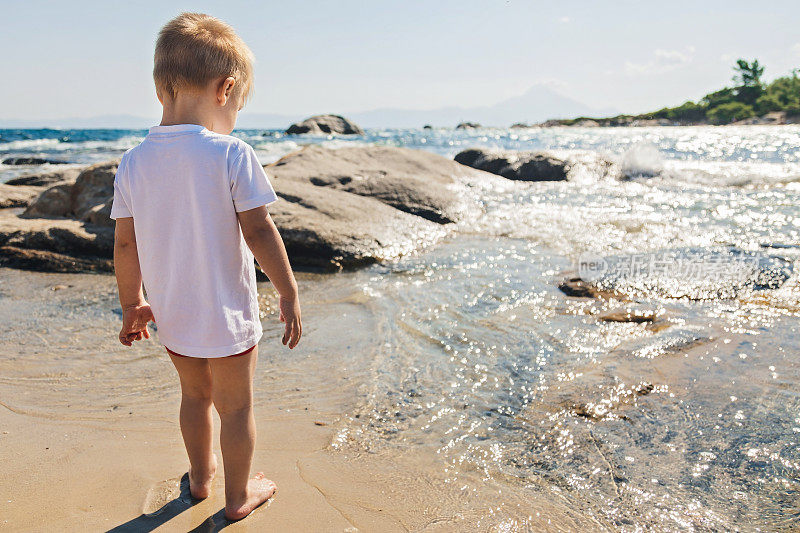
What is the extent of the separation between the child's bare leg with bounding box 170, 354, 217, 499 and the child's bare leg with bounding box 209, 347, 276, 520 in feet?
0.31

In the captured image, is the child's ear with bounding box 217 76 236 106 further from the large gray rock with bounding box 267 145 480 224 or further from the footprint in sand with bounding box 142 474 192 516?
the large gray rock with bounding box 267 145 480 224

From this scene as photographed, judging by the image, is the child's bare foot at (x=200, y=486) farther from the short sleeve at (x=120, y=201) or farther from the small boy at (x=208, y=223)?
the short sleeve at (x=120, y=201)

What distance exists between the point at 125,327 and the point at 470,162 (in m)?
10.9

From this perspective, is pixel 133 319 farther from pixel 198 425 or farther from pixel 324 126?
pixel 324 126

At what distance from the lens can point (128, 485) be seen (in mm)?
1886

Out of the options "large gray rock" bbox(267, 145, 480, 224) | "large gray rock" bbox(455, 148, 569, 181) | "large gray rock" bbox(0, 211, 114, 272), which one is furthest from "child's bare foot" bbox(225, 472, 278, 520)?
"large gray rock" bbox(455, 148, 569, 181)

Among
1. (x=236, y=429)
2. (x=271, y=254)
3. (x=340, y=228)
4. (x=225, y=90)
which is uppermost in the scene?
(x=225, y=90)

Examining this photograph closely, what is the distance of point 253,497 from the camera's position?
178 centimetres

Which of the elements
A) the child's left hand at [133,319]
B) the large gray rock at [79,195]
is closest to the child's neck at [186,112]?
the child's left hand at [133,319]

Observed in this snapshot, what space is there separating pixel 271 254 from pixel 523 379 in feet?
5.05

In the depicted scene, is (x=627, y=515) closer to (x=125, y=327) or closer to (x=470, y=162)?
(x=125, y=327)

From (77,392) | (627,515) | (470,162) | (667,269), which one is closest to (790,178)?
(470,162)

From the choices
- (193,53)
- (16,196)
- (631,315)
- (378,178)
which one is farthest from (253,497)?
(16,196)

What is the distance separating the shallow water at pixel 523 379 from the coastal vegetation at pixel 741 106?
2262 inches
